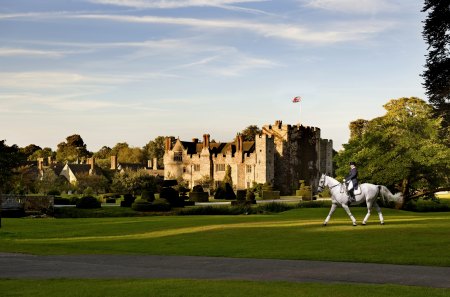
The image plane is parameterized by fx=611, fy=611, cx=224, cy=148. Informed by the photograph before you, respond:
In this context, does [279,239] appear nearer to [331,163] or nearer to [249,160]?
[249,160]

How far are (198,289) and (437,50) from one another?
37.2 m

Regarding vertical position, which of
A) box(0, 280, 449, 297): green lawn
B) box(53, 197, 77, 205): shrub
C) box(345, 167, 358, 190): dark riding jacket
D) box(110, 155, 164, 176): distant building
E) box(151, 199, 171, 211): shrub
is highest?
box(110, 155, 164, 176): distant building

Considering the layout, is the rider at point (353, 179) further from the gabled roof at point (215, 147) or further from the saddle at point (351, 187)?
the gabled roof at point (215, 147)

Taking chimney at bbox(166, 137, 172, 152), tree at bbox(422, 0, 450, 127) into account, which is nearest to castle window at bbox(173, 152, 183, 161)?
chimney at bbox(166, 137, 172, 152)

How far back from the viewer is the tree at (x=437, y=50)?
44.6m

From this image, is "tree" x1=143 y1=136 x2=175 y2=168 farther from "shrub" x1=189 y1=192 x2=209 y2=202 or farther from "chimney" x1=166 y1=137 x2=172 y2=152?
"shrub" x1=189 y1=192 x2=209 y2=202

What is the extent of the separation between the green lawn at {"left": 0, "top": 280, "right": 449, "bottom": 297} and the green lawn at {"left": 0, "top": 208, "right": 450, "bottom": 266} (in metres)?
5.84

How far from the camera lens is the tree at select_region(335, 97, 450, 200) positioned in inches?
2163

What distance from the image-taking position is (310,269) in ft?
63.7

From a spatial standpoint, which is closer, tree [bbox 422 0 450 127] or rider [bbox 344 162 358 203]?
rider [bbox 344 162 358 203]

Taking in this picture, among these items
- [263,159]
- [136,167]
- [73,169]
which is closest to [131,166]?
[136,167]

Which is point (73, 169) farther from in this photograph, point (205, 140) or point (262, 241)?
point (262, 241)

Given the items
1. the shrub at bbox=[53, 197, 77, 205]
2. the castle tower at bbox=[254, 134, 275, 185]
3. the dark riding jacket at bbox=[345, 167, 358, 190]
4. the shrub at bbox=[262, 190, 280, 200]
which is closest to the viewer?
the dark riding jacket at bbox=[345, 167, 358, 190]

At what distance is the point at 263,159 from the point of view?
108m
